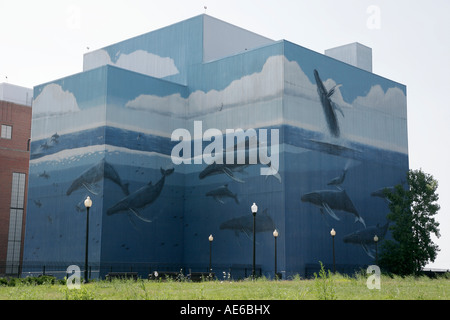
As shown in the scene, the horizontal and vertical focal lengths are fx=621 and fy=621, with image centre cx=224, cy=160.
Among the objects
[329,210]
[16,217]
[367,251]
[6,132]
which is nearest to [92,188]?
[329,210]

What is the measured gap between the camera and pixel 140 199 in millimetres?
53125

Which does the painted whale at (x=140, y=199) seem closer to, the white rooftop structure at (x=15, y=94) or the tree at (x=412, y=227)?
the tree at (x=412, y=227)

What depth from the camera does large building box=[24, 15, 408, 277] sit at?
5069cm

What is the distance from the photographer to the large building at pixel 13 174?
2768 inches

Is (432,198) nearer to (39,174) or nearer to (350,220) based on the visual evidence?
(350,220)

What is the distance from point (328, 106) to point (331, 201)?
8485 millimetres

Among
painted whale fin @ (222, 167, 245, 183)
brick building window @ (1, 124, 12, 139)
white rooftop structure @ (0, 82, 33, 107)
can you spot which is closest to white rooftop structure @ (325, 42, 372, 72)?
painted whale fin @ (222, 167, 245, 183)

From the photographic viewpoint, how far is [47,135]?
188ft

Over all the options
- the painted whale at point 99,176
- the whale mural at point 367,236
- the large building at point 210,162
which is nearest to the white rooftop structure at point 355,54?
the large building at point 210,162

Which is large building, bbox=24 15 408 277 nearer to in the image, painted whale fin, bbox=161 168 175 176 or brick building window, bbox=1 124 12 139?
painted whale fin, bbox=161 168 175 176
